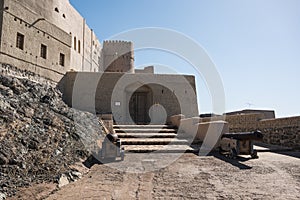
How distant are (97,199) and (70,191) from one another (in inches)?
32.1

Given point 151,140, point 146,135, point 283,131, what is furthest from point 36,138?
point 283,131

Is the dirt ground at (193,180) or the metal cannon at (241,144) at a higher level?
the metal cannon at (241,144)

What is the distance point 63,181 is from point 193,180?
2871 millimetres

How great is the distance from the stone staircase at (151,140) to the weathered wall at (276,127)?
2.53 metres

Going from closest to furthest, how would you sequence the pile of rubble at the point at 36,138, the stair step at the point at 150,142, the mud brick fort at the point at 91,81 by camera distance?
the pile of rubble at the point at 36,138, the stair step at the point at 150,142, the mud brick fort at the point at 91,81

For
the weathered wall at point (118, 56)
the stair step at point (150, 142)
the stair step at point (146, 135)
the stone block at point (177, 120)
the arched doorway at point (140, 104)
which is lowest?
the stair step at point (150, 142)

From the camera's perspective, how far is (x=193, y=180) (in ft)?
16.8

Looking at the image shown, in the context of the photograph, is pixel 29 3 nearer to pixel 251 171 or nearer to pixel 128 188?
pixel 128 188

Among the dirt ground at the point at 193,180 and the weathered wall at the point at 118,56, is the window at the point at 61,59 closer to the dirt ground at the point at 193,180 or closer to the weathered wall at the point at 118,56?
the weathered wall at the point at 118,56

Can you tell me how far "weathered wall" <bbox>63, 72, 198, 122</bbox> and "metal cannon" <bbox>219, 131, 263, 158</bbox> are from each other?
8766 millimetres

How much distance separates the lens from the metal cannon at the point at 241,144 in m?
7.22

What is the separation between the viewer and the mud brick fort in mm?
11562

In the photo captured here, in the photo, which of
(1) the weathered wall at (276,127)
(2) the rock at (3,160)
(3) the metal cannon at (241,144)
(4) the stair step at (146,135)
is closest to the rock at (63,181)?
(2) the rock at (3,160)

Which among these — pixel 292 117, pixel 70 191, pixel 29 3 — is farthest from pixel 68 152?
pixel 29 3
